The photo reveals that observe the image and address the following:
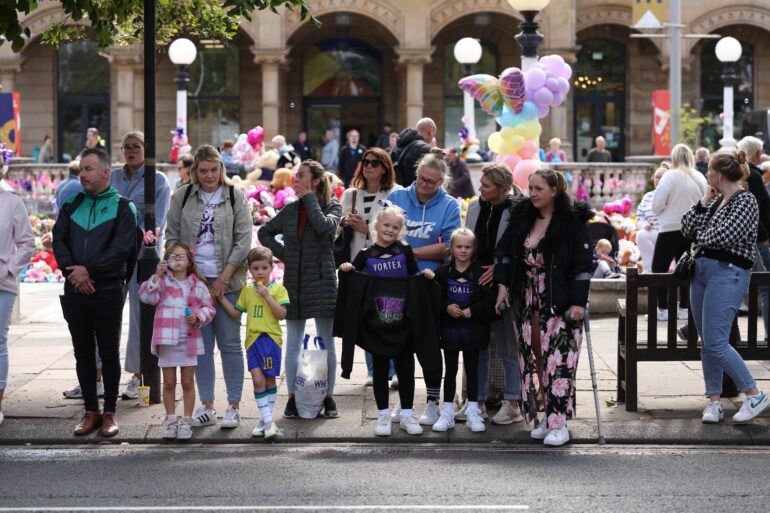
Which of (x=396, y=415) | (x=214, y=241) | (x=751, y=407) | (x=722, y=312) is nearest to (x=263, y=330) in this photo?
(x=214, y=241)

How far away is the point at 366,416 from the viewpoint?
394 inches

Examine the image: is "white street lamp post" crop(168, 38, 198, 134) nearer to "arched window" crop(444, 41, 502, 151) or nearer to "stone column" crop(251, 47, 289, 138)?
"stone column" crop(251, 47, 289, 138)

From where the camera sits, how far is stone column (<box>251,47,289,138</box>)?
3102 cm

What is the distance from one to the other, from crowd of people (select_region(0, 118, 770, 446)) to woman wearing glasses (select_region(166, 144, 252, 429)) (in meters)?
0.01

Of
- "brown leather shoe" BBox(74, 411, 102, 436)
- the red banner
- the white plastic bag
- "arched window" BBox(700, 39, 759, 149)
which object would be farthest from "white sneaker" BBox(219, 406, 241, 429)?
"arched window" BBox(700, 39, 759, 149)

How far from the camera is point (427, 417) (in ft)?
31.7

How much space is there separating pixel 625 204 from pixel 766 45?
14.9 meters

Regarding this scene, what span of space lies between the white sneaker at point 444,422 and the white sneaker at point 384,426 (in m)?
0.30

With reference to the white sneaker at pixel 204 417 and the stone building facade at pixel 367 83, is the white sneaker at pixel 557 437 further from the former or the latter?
the stone building facade at pixel 367 83

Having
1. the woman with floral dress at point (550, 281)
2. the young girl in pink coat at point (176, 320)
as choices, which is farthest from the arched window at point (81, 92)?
the woman with floral dress at point (550, 281)

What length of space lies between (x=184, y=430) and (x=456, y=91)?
26320mm

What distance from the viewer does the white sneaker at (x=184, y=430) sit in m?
9.30

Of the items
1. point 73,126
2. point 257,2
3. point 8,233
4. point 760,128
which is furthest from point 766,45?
point 8,233

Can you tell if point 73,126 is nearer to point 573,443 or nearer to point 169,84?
point 169,84
